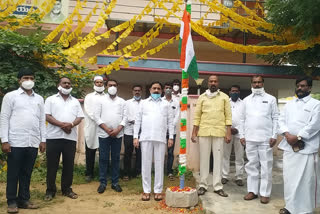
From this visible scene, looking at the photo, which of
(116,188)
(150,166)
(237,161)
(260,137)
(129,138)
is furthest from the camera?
(129,138)

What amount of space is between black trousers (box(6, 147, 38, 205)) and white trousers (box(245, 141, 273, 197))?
10.9 feet

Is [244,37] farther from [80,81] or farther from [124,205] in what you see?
[124,205]

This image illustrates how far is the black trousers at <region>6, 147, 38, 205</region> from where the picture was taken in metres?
4.20

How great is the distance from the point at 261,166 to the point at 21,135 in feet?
11.8

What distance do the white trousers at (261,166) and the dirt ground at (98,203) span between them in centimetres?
104

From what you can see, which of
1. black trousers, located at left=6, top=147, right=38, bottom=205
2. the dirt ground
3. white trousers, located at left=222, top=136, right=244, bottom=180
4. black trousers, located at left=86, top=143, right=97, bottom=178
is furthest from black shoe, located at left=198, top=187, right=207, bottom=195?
black trousers, located at left=6, top=147, right=38, bottom=205

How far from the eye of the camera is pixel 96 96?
231 inches

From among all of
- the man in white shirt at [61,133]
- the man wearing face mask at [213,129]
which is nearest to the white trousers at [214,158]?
the man wearing face mask at [213,129]

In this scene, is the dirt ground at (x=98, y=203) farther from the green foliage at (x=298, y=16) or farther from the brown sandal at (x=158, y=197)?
the green foliage at (x=298, y=16)

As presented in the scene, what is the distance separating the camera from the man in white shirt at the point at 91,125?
5.89m

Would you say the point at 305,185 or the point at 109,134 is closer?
the point at 305,185

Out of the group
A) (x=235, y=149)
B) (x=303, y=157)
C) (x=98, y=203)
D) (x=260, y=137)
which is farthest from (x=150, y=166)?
(x=303, y=157)

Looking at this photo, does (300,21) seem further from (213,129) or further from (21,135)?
(21,135)

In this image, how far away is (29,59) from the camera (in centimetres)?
603
